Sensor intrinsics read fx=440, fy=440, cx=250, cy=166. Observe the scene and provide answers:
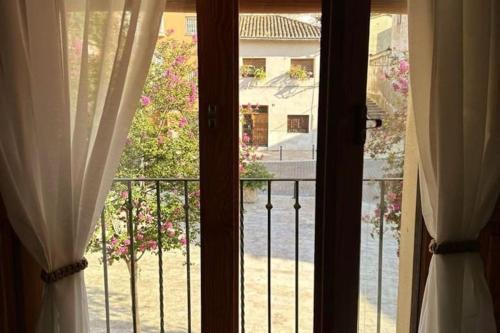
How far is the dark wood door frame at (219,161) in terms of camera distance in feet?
4.89

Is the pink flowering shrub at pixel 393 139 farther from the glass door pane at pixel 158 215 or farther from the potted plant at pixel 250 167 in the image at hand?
the glass door pane at pixel 158 215

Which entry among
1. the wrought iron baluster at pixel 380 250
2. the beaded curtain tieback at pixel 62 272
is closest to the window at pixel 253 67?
the wrought iron baluster at pixel 380 250

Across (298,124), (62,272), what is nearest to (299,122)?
(298,124)

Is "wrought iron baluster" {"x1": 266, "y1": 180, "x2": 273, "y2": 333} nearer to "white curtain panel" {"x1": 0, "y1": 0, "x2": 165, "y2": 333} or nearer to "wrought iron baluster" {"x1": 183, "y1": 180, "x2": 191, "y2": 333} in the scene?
"wrought iron baluster" {"x1": 183, "y1": 180, "x2": 191, "y2": 333}

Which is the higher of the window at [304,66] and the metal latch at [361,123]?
the window at [304,66]

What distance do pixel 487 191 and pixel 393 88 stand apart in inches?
17.7

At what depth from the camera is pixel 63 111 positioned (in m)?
1.36

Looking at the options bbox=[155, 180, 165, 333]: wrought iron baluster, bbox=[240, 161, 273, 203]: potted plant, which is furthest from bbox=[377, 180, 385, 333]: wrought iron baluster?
bbox=[155, 180, 165, 333]: wrought iron baluster

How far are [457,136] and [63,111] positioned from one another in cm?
122

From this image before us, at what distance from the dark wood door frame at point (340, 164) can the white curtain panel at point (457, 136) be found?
18 cm

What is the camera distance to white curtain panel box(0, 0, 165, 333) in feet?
4.36

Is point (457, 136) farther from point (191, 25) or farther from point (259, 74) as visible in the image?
point (191, 25)

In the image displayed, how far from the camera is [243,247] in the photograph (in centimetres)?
190

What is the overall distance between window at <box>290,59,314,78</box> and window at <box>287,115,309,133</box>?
0.15 m
